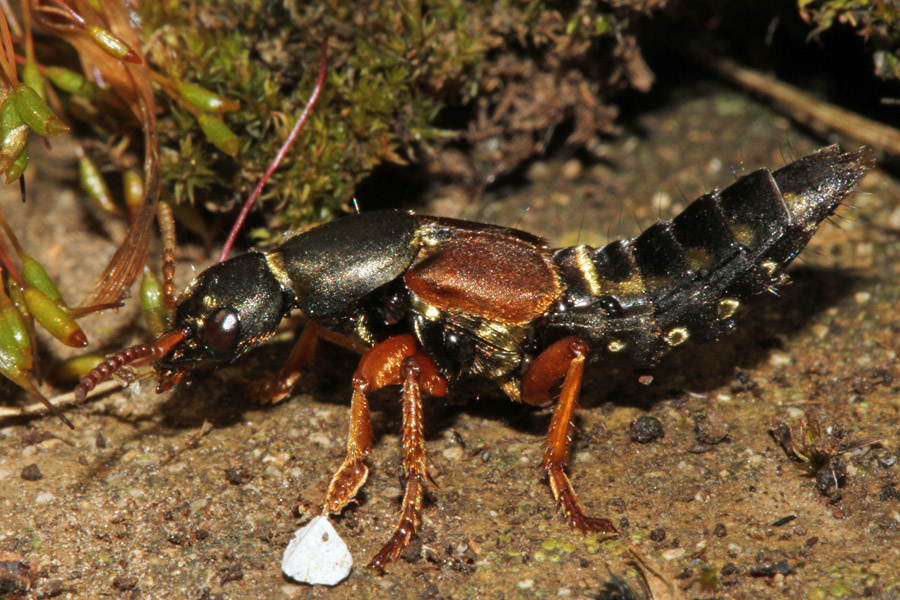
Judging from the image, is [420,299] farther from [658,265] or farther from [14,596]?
[14,596]

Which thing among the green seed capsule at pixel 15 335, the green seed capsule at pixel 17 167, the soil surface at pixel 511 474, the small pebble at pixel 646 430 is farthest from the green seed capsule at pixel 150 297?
the small pebble at pixel 646 430

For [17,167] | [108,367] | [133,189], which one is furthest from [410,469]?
[133,189]

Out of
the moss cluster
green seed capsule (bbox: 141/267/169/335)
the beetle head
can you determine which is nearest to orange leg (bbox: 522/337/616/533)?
the beetle head

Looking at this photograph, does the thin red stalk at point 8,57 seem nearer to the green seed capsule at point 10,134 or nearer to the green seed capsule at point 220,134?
the green seed capsule at point 10,134

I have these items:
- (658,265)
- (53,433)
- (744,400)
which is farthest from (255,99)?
(744,400)

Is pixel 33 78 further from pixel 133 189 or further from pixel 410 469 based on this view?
pixel 410 469
